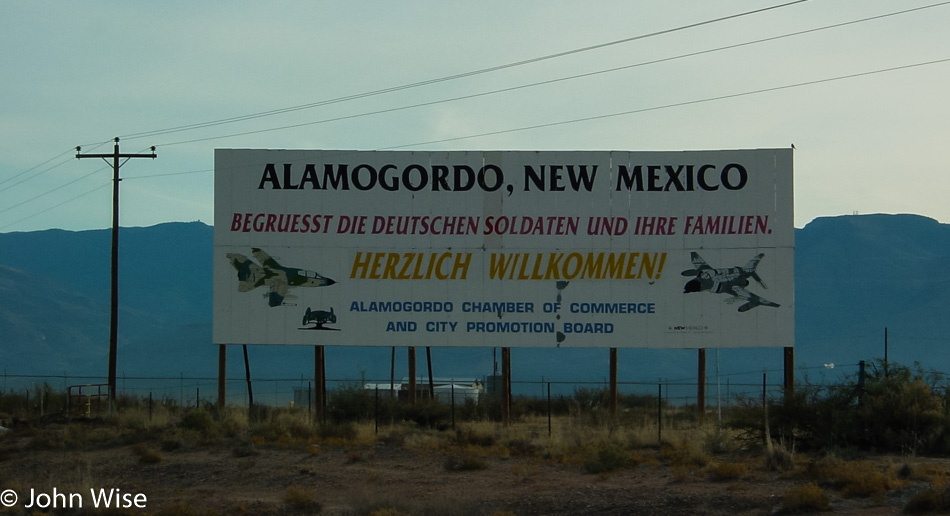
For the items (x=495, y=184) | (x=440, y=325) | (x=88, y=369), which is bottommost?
(x=88, y=369)

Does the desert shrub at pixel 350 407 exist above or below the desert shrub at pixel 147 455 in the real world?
above

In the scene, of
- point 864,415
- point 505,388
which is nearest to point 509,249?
point 505,388

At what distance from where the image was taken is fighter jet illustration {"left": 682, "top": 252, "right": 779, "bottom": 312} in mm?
26078

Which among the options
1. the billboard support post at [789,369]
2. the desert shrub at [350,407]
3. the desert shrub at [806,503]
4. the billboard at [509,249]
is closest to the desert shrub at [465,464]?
the billboard at [509,249]

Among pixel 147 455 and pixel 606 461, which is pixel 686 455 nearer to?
pixel 606 461

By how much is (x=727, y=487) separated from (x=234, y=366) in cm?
17070

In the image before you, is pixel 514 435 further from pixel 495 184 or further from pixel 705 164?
pixel 705 164

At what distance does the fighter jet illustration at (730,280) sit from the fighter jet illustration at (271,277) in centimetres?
974

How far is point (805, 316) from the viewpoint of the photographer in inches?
7293

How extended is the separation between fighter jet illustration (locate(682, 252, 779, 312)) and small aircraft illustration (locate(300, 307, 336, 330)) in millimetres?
9515

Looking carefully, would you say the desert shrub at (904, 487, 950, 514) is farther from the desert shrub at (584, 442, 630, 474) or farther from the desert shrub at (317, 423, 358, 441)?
the desert shrub at (317, 423, 358, 441)

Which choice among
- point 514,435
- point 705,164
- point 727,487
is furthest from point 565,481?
point 705,164

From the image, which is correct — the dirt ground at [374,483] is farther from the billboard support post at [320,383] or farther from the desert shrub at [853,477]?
the billboard support post at [320,383]

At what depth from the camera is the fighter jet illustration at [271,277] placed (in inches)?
1048
